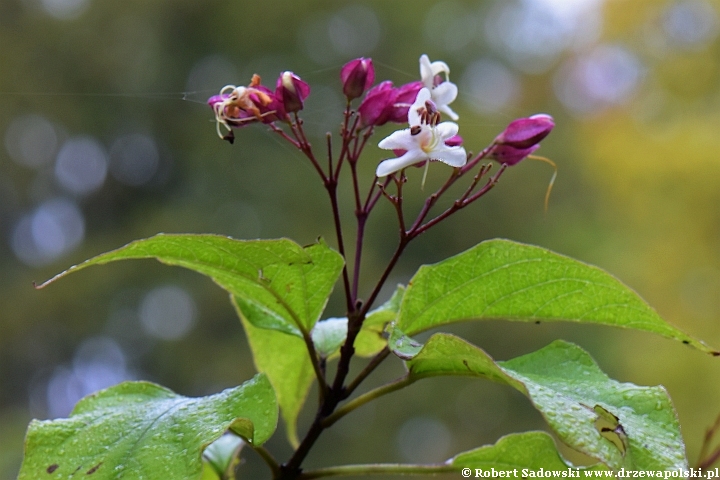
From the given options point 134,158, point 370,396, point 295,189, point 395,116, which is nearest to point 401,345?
point 370,396

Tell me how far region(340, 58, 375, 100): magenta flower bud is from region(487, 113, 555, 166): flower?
110mm

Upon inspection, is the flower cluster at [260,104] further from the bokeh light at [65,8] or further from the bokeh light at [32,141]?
the bokeh light at [65,8]

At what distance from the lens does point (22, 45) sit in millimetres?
5699

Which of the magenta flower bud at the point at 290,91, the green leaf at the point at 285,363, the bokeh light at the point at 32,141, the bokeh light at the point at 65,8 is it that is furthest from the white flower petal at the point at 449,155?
the bokeh light at the point at 65,8

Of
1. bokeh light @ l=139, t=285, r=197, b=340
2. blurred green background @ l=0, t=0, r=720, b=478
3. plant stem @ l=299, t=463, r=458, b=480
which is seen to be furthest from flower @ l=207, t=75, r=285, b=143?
bokeh light @ l=139, t=285, r=197, b=340

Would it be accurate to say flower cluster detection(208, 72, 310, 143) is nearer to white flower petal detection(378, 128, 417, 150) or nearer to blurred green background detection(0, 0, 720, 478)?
white flower petal detection(378, 128, 417, 150)

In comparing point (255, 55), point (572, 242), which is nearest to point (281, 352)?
point (572, 242)

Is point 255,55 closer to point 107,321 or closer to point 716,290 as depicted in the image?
point 107,321

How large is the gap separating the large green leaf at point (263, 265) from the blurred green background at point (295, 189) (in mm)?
3907

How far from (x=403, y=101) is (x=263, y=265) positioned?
16 centimetres

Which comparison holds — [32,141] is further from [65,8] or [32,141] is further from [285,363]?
[285,363]

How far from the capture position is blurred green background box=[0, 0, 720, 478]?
16.5 feet

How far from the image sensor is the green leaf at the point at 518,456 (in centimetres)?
47

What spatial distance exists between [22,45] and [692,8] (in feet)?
18.3
